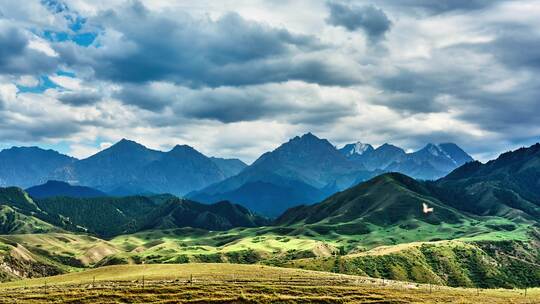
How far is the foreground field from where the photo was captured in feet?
413

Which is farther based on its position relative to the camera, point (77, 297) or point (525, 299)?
point (525, 299)

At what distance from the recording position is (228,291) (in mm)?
132750

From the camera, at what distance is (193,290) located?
13238 cm

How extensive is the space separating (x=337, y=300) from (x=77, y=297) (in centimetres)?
6000

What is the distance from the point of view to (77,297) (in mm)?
125062

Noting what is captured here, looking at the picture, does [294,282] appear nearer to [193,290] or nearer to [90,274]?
[193,290]

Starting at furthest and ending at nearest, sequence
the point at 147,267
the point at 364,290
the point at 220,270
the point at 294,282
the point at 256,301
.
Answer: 1. the point at 147,267
2. the point at 220,270
3. the point at 294,282
4. the point at 364,290
5. the point at 256,301

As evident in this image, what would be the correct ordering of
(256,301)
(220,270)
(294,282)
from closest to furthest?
(256,301) → (294,282) → (220,270)

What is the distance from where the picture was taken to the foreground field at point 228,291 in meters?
126

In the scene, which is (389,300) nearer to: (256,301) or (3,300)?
(256,301)

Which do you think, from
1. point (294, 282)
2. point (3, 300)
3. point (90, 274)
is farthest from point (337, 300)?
point (90, 274)

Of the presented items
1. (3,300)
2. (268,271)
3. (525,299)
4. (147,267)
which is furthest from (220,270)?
(525,299)

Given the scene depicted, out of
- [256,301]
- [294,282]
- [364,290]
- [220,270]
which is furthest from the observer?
[220,270]

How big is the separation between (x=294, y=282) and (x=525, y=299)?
62.5 m
